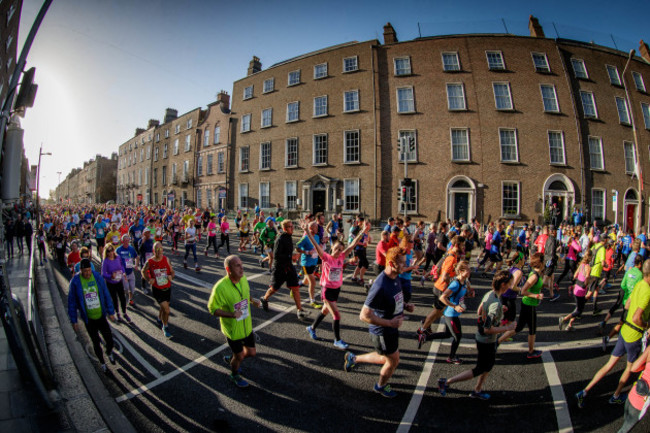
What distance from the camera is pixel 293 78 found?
83.6ft

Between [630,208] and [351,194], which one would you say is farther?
[351,194]

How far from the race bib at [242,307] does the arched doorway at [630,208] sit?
28.6 meters

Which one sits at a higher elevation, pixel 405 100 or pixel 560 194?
pixel 405 100

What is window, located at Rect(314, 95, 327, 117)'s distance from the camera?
2364cm

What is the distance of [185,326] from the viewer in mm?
5754

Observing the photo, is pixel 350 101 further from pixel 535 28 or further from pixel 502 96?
pixel 535 28

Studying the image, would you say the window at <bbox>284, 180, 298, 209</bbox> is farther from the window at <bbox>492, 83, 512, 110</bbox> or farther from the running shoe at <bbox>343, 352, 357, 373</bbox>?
the running shoe at <bbox>343, 352, 357, 373</bbox>

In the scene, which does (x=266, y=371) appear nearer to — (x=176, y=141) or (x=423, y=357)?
(x=423, y=357)

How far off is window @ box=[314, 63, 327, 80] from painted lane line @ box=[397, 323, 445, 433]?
2404cm

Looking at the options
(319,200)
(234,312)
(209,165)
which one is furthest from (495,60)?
(209,165)

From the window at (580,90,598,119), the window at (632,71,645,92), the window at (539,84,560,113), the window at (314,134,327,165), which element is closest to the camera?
the window at (539,84,560,113)

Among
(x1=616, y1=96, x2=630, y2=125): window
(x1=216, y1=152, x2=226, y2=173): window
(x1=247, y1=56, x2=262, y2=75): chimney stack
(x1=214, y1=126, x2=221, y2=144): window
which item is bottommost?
(x1=216, y1=152, x2=226, y2=173): window

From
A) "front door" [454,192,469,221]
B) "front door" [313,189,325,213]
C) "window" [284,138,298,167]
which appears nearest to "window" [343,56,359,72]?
"window" [284,138,298,167]

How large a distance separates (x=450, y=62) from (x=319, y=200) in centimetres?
1473
